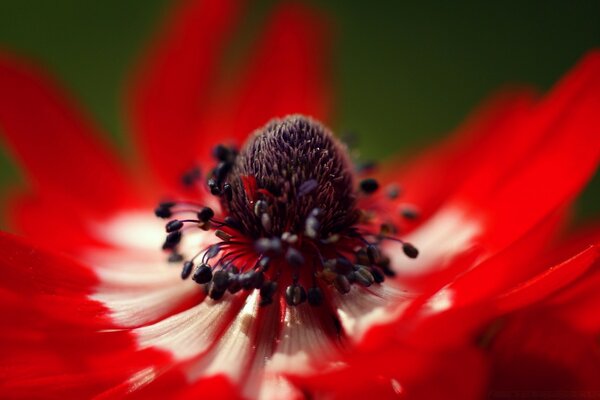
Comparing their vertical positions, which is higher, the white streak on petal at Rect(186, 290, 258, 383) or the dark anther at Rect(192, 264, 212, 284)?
the dark anther at Rect(192, 264, 212, 284)

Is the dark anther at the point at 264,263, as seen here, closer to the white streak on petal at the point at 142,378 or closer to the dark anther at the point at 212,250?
the dark anther at the point at 212,250

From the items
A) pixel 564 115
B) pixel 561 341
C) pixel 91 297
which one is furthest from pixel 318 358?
pixel 564 115

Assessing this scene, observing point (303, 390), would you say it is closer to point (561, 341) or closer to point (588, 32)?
point (561, 341)

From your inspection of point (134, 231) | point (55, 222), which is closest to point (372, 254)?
point (134, 231)

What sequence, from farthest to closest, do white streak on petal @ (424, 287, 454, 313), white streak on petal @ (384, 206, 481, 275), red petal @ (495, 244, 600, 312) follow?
white streak on petal @ (384, 206, 481, 275)
white streak on petal @ (424, 287, 454, 313)
red petal @ (495, 244, 600, 312)

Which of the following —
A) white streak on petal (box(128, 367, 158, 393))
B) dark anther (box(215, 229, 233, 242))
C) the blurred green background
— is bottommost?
white streak on petal (box(128, 367, 158, 393))

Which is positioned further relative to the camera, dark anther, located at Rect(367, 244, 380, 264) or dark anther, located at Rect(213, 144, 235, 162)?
dark anther, located at Rect(213, 144, 235, 162)

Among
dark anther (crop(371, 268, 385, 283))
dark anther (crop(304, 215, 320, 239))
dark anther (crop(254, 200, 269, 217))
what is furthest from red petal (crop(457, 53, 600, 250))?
dark anther (crop(254, 200, 269, 217))

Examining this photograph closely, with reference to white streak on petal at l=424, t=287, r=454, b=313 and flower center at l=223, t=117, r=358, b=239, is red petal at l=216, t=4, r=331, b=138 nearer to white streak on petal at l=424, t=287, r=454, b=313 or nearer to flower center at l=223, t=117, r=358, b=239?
flower center at l=223, t=117, r=358, b=239

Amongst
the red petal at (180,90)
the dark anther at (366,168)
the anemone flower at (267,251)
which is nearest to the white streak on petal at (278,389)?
the anemone flower at (267,251)
